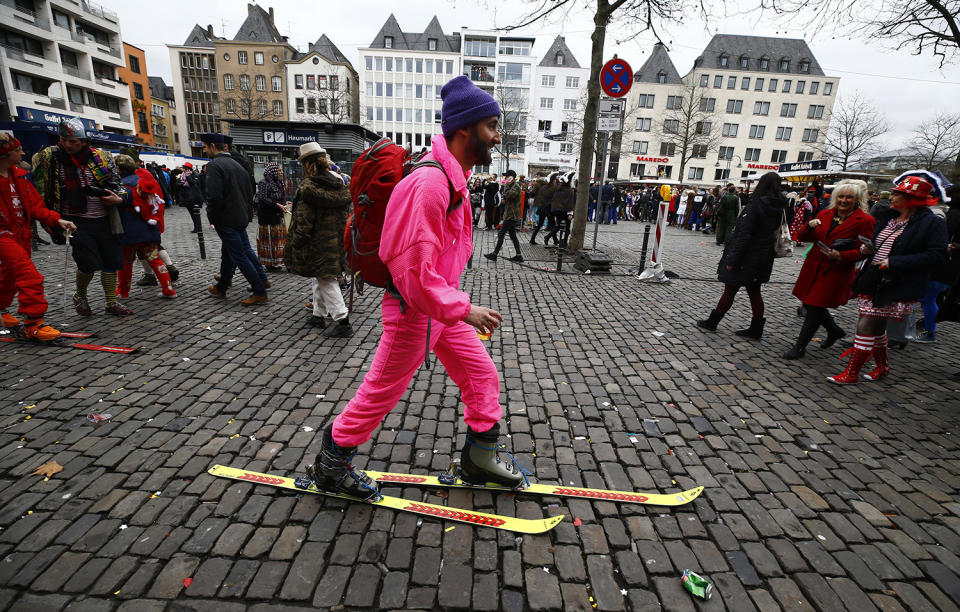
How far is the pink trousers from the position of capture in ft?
7.33

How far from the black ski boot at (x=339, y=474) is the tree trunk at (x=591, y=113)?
853cm

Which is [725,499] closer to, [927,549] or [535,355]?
[927,549]

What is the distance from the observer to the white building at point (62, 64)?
3512cm

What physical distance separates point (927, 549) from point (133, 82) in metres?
75.5

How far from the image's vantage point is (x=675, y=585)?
2062mm

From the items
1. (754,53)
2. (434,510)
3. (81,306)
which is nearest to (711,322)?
(434,510)

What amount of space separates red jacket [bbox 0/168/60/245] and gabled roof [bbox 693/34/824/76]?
76.6 metres

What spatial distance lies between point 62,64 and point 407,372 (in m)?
58.4

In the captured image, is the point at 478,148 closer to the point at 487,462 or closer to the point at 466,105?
the point at 466,105

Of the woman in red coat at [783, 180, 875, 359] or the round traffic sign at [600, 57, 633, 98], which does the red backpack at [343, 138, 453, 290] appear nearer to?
the woman in red coat at [783, 180, 875, 359]

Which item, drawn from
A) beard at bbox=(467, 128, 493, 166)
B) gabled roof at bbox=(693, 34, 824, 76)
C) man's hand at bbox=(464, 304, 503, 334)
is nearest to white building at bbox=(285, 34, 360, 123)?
gabled roof at bbox=(693, 34, 824, 76)

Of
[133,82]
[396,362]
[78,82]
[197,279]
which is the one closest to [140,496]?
[396,362]

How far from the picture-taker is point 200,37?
73.9 m

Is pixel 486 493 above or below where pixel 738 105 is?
below
